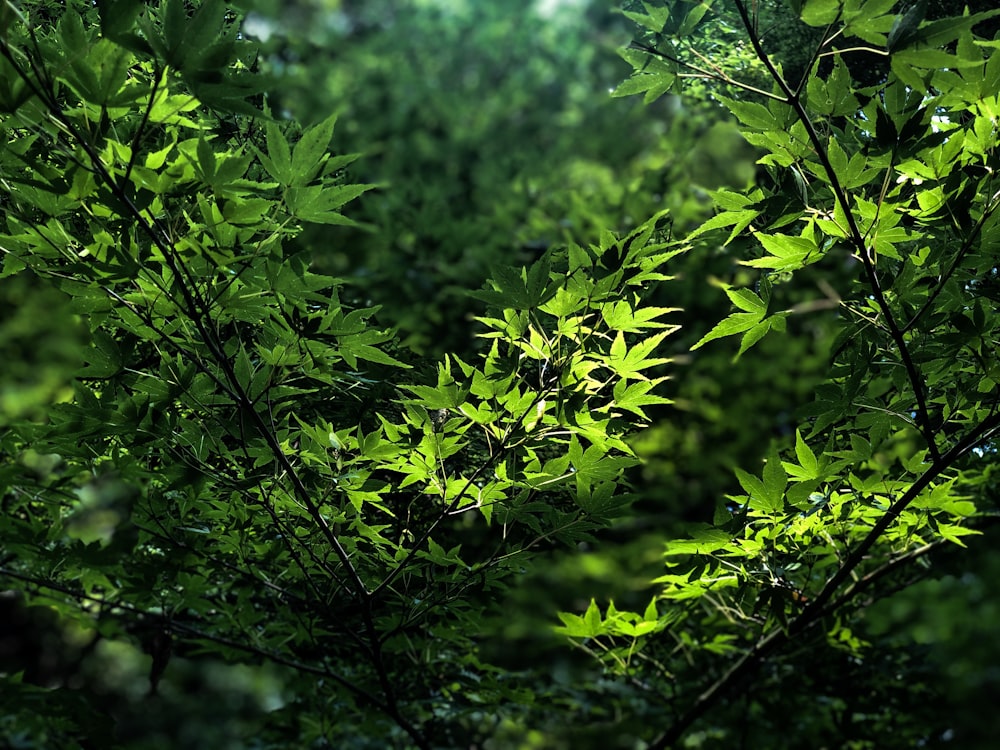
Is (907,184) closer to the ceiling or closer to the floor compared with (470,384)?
closer to the ceiling

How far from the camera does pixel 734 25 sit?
2.87 meters

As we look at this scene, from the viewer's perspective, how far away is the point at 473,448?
8.32 ft

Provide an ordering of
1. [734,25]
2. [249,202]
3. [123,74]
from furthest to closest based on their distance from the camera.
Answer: [734,25], [249,202], [123,74]

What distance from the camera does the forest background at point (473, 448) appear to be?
1.96 metres

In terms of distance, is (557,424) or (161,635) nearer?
(557,424)

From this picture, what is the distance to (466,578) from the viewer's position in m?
2.31

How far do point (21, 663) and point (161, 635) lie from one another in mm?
5978

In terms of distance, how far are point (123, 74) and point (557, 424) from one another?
1.15 metres

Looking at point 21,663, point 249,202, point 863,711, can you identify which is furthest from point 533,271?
point 21,663

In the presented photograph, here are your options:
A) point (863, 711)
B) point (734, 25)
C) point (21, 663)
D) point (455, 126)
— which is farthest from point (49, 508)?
point (455, 126)

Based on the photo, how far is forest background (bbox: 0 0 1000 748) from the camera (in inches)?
77.4

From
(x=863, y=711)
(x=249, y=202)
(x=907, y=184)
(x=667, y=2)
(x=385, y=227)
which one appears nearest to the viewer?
(x=249, y=202)

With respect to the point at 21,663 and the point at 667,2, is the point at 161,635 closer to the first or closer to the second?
the point at 667,2

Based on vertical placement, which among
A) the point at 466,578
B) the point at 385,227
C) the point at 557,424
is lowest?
the point at 466,578
